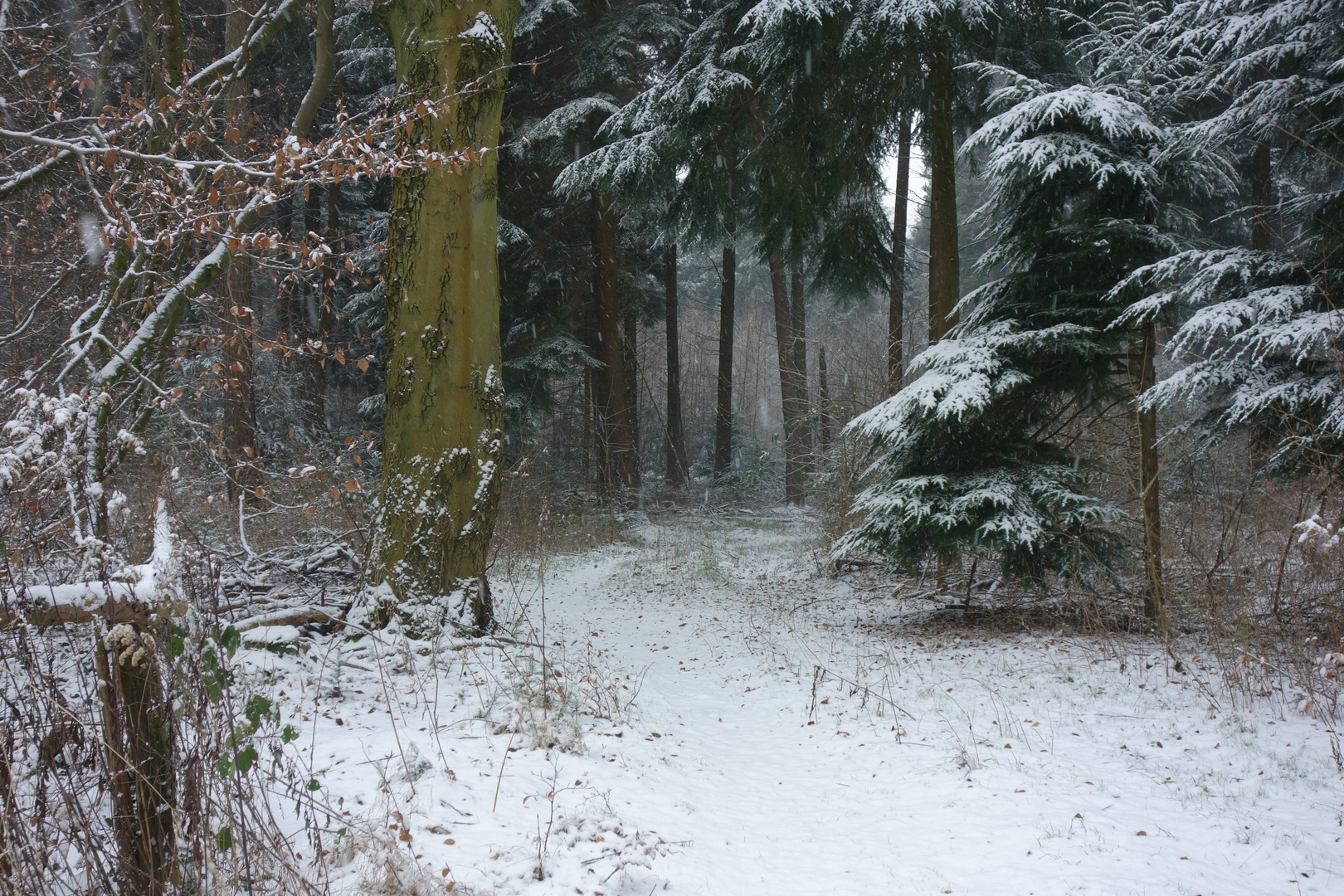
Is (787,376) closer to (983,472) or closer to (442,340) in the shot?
(983,472)

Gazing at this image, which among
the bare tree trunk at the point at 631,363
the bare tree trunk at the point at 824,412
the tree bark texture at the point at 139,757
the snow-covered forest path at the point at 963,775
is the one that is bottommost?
the snow-covered forest path at the point at 963,775

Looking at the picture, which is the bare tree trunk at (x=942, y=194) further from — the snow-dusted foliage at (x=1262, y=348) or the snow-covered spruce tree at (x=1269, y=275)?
the snow-dusted foliage at (x=1262, y=348)

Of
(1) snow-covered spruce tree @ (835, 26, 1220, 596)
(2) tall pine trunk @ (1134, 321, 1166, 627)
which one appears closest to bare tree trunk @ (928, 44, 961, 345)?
(1) snow-covered spruce tree @ (835, 26, 1220, 596)

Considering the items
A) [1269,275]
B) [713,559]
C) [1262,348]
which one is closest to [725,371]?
[713,559]

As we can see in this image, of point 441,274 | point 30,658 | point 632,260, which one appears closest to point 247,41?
point 441,274

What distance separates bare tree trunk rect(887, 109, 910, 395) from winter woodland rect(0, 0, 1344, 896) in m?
0.13

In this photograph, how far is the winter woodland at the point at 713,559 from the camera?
264 centimetres

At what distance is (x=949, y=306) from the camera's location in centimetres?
840

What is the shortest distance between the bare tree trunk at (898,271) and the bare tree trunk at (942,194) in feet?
3.16

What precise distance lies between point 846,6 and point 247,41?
618 cm

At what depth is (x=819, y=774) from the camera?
4211 millimetres

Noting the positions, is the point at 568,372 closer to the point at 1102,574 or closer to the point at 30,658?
the point at 1102,574

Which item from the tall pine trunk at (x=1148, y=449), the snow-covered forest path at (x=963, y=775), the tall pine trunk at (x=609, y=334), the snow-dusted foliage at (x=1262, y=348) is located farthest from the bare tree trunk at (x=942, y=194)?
the tall pine trunk at (x=609, y=334)

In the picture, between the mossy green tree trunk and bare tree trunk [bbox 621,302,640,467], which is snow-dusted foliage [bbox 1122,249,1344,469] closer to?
the mossy green tree trunk
